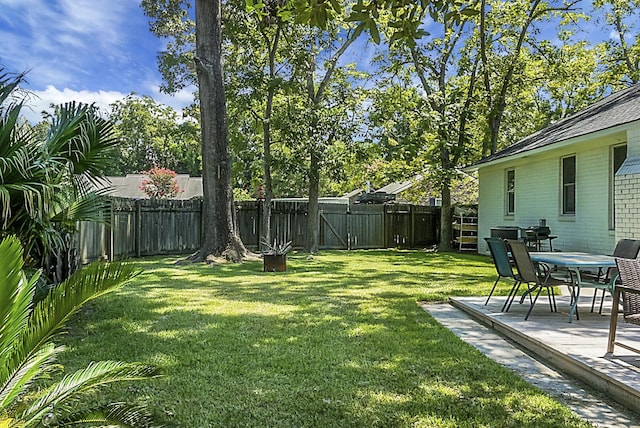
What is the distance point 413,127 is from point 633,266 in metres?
13.8

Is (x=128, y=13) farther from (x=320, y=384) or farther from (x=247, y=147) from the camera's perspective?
(x=320, y=384)

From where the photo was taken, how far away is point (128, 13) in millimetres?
A: 14914

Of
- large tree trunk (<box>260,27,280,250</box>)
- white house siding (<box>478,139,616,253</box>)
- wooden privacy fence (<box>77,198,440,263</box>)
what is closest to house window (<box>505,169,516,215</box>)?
white house siding (<box>478,139,616,253</box>)

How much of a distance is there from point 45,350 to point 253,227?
43.2 ft

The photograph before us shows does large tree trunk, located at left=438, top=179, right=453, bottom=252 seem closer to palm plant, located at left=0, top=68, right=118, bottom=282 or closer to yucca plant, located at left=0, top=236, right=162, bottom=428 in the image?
palm plant, located at left=0, top=68, right=118, bottom=282

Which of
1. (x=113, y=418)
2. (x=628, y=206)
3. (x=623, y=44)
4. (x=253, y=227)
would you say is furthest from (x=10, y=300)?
(x=623, y=44)

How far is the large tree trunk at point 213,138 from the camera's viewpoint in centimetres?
1136

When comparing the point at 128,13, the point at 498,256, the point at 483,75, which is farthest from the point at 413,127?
the point at 498,256

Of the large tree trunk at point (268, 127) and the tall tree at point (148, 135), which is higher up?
the tall tree at point (148, 135)

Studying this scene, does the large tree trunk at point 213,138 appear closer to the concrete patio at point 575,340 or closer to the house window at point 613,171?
the concrete patio at point 575,340

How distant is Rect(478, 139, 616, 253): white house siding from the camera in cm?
949

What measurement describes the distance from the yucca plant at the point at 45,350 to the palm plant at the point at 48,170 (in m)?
1.92

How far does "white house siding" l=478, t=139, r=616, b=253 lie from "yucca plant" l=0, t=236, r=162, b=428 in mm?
9510

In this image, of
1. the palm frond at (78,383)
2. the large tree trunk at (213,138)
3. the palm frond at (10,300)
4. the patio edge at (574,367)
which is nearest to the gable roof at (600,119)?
the patio edge at (574,367)
